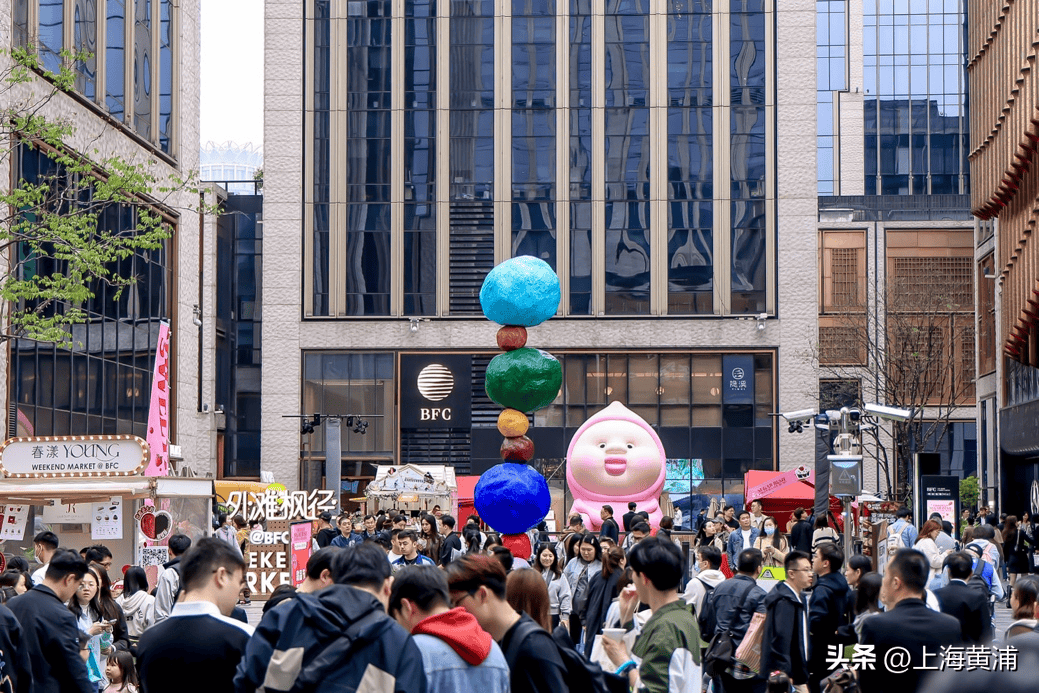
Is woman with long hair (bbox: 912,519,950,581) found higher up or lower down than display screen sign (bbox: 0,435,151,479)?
lower down

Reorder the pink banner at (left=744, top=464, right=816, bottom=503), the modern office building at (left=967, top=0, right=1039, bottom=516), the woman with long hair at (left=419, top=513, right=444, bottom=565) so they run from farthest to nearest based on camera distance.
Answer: the pink banner at (left=744, top=464, right=816, bottom=503) < the modern office building at (left=967, top=0, right=1039, bottom=516) < the woman with long hair at (left=419, top=513, right=444, bottom=565)

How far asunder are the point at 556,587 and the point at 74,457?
1001cm

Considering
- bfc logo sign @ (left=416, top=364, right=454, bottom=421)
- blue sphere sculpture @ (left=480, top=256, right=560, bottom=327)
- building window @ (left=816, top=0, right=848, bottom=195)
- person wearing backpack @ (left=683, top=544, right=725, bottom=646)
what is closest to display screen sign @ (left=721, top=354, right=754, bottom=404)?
bfc logo sign @ (left=416, top=364, right=454, bottom=421)

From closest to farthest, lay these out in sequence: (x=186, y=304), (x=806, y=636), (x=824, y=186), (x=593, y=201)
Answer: (x=806, y=636) → (x=186, y=304) → (x=593, y=201) → (x=824, y=186)

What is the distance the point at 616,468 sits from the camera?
29.8 metres

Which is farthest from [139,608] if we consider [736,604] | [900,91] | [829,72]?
[900,91]

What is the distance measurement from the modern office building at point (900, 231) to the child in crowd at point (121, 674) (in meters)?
18.7

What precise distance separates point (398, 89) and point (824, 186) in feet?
173

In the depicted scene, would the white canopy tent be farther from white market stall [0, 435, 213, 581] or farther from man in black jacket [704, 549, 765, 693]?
man in black jacket [704, 549, 765, 693]

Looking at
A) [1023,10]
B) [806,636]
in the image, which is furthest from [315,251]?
[806,636]

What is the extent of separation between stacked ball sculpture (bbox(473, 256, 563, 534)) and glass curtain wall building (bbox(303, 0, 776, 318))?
30477 millimetres

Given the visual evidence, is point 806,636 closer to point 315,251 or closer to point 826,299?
point 315,251

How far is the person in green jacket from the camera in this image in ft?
21.6

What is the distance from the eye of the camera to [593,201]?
5166 centimetres
